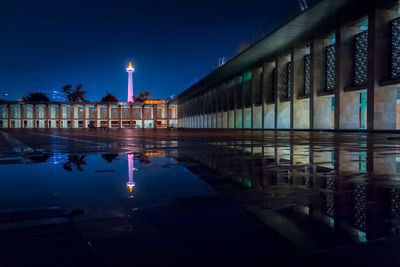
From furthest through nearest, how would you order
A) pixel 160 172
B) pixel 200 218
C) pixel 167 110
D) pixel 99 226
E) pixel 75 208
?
pixel 167 110, pixel 160 172, pixel 75 208, pixel 200 218, pixel 99 226

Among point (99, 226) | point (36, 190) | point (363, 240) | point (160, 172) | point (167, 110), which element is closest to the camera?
point (363, 240)

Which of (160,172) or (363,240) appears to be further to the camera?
(160,172)

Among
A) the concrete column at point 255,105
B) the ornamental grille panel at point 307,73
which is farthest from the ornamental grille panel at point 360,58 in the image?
the concrete column at point 255,105

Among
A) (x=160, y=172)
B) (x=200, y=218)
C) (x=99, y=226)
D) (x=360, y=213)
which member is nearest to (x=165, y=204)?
(x=200, y=218)

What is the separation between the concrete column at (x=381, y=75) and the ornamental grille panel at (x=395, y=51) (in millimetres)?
Answer: 270

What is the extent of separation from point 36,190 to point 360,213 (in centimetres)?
280

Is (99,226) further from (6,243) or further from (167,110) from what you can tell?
(167,110)

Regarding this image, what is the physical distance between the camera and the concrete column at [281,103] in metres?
→ 38.5

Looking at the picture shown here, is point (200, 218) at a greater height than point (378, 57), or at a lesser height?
lesser

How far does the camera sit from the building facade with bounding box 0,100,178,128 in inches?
3629

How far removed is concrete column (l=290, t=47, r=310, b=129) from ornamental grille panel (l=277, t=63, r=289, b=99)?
3.68 m

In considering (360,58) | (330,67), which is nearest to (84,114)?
(330,67)

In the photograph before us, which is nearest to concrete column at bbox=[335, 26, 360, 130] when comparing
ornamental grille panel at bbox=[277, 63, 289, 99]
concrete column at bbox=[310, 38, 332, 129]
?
concrete column at bbox=[310, 38, 332, 129]

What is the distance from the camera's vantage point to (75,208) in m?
2.40
